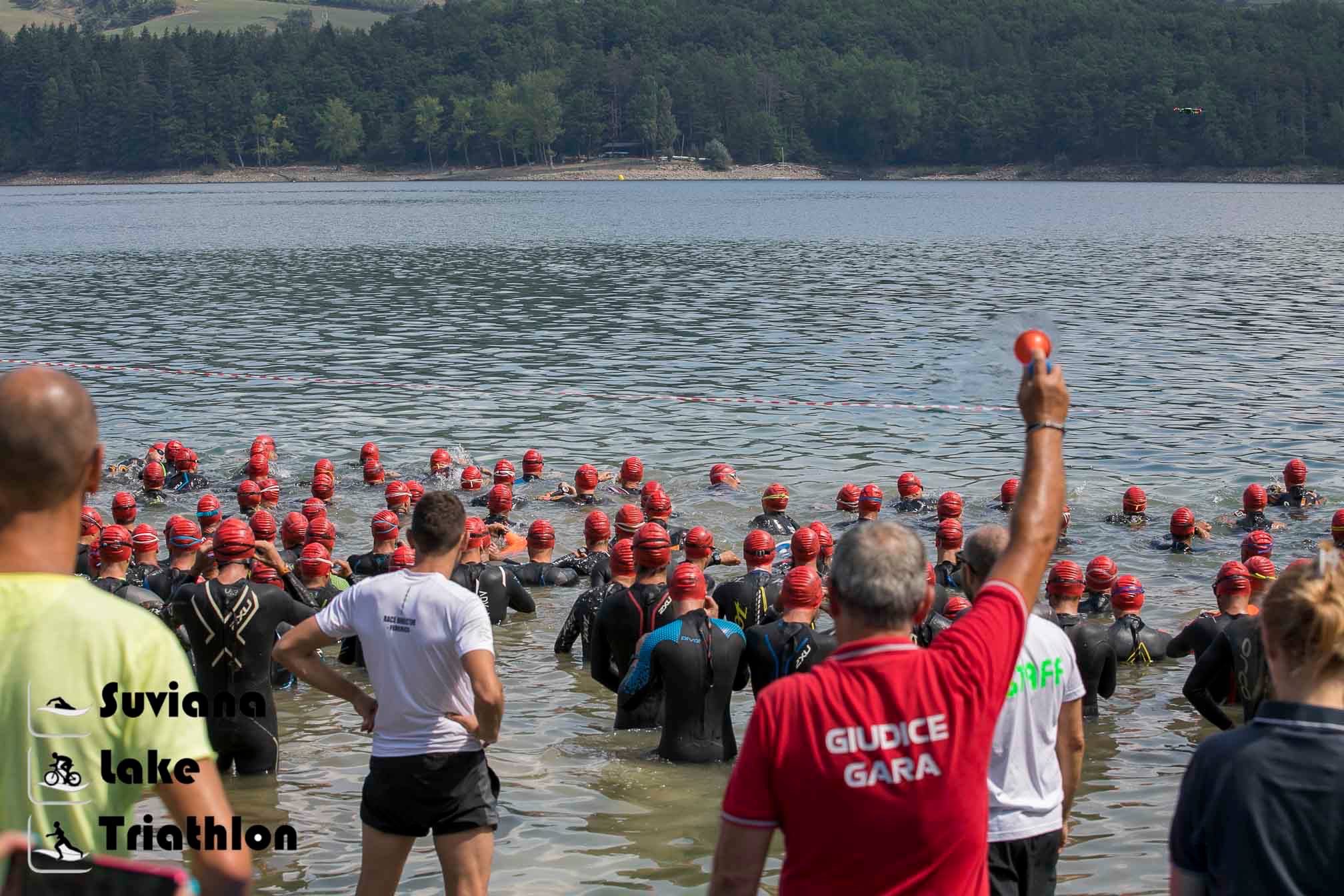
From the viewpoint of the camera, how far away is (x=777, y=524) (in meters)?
17.0

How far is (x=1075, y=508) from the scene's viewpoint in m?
21.6

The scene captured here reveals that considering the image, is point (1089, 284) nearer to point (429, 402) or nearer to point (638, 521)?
point (429, 402)

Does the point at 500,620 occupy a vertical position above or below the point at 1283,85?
below

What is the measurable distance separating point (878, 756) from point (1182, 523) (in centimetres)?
1509

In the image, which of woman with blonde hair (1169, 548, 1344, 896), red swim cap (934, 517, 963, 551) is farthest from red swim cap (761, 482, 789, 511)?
woman with blonde hair (1169, 548, 1344, 896)

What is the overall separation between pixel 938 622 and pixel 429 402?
21676 millimetres

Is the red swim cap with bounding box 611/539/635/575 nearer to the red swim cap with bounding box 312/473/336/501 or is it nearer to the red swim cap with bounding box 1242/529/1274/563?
the red swim cap with bounding box 1242/529/1274/563

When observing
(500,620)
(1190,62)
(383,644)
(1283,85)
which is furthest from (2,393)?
(1190,62)

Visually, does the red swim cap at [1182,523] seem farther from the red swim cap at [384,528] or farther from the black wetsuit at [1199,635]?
the red swim cap at [384,528]

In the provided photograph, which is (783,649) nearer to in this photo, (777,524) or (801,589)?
(801,589)

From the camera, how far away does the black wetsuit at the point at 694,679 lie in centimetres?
1003

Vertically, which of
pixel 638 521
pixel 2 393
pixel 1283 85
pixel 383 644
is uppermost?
pixel 1283 85

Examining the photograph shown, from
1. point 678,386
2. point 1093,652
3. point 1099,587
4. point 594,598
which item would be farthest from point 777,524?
point 678,386

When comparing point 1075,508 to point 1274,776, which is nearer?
point 1274,776
